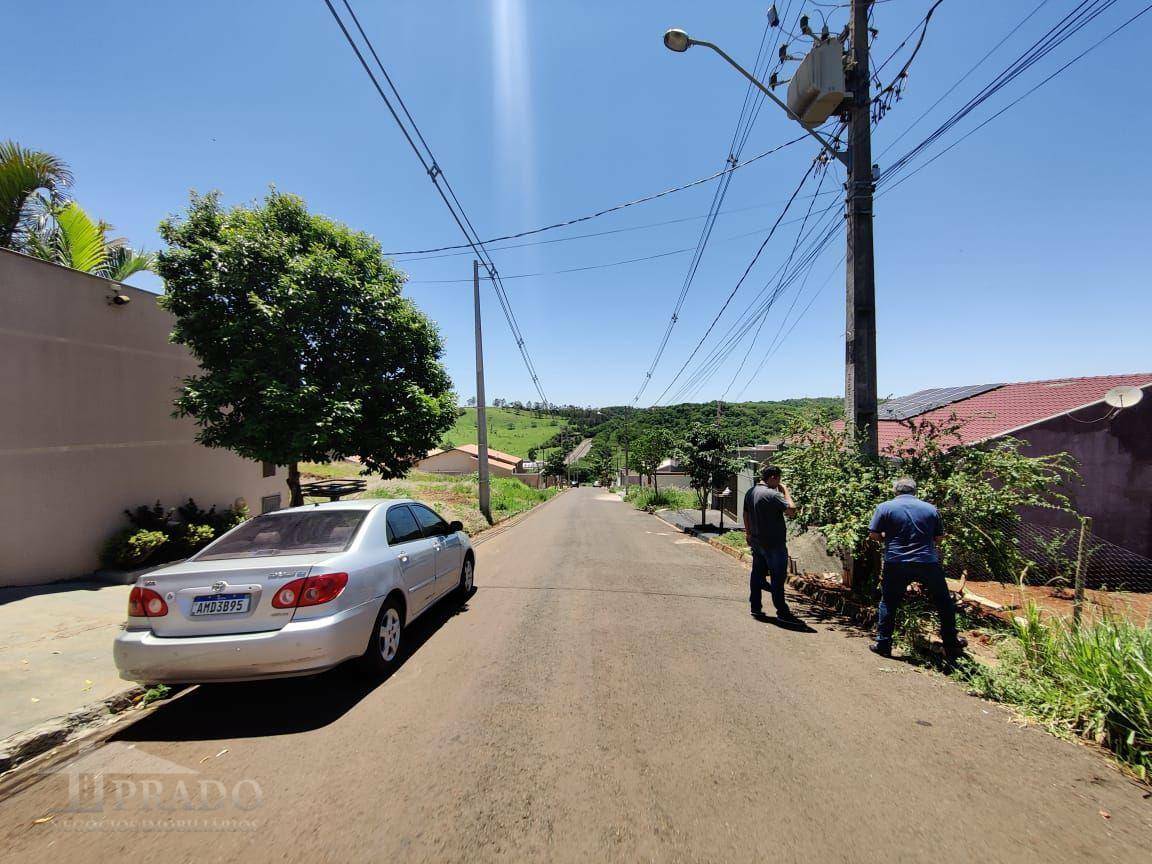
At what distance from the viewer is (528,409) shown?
164375mm

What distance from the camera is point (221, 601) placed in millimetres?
3426

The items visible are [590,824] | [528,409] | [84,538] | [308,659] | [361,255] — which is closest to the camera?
[590,824]

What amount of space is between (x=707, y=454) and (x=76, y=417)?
53.2 ft

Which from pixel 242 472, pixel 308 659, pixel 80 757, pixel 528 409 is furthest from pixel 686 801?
pixel 528 409

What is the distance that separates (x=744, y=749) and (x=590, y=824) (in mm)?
1170

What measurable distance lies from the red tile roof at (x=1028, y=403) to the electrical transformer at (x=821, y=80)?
17.9 ft

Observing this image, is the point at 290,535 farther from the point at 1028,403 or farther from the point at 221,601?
the point at 1028,403

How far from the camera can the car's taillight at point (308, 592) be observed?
3.45 meters

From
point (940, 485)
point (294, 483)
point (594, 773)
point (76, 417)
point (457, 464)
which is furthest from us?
point (457, 464)

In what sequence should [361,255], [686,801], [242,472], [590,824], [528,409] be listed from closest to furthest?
1. [590,824]
2. [686,801]
3. [361,255]
4. [242,472]
5. [528,409]

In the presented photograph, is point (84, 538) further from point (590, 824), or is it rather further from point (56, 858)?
point (590, 824)

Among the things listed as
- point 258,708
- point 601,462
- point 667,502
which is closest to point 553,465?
point 601,462

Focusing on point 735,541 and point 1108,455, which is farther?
point 735,541

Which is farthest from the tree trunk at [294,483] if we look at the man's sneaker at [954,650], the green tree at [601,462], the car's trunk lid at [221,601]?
the green tree at [601,462]
